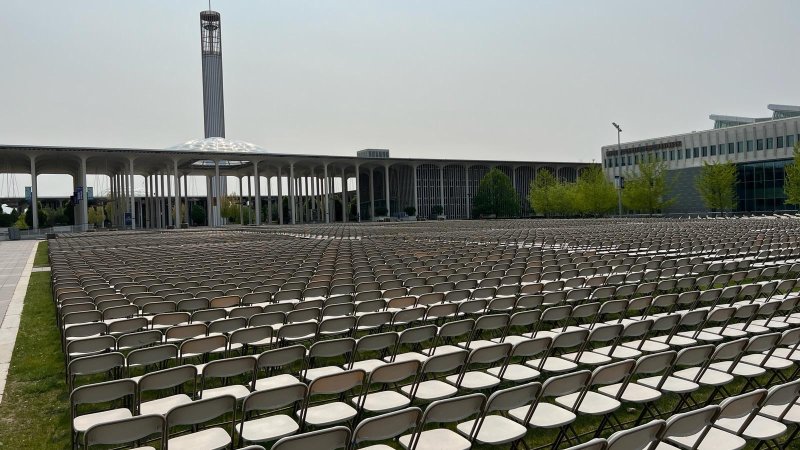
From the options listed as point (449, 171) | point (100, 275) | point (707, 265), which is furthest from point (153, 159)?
point (707, 265)

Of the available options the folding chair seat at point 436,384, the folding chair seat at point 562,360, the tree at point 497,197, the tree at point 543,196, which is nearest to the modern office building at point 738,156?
the tree at point 543,196

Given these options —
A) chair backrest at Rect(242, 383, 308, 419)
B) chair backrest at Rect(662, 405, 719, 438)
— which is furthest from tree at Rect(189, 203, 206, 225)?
chair backrest at Rect(662, 405, 719, 438)

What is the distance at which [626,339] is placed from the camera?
703 cm

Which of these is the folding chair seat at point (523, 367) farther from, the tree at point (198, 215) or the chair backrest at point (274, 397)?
the tree at point (198, 215)

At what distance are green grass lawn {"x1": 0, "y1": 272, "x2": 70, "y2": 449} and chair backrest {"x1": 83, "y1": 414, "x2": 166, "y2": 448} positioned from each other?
5.65 feet

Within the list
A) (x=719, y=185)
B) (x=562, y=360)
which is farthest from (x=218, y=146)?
(x=562, y=360)

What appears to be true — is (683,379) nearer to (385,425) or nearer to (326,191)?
(385,425)

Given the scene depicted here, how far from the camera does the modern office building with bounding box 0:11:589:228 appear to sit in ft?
227

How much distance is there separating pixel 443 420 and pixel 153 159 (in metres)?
71.5

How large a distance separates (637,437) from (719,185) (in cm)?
6420

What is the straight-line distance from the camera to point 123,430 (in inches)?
139

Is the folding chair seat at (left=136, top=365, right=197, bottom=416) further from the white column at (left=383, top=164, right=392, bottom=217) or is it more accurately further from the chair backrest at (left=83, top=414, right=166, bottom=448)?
the white column at (left=383, top=164, right=392, bottom=217)

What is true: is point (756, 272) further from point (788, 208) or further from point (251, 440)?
point (788, 208)

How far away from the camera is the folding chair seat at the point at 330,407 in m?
4.34
